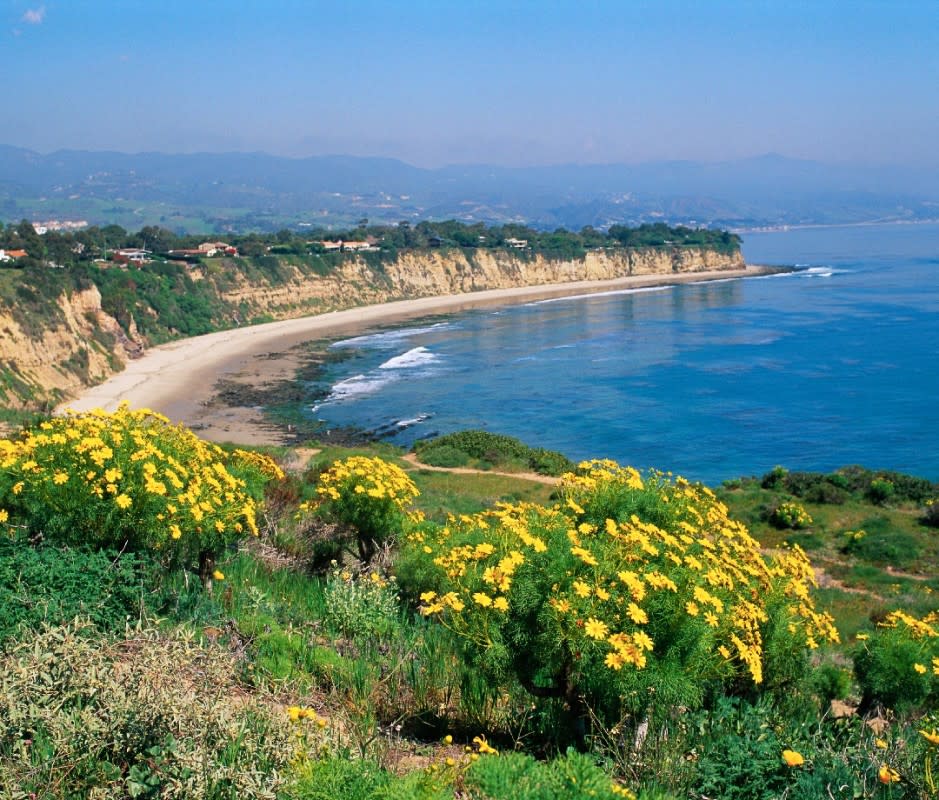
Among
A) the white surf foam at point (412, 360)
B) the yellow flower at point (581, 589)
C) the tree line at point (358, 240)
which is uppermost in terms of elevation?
the tree line at point (358, 240)

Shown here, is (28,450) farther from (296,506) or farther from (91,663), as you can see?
(296,506)

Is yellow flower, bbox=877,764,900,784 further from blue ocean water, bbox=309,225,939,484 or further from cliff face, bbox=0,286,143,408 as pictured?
cliff face, bbox=0,286,143,408

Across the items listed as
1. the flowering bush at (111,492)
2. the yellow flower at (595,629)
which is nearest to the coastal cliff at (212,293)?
the flowering bush at (111,492)

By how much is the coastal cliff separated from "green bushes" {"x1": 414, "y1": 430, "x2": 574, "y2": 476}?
16800mm

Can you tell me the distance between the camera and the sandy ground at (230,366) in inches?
→ 1797

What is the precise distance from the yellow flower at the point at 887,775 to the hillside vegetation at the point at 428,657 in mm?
29

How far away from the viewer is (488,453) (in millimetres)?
38750

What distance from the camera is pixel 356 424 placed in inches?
1823

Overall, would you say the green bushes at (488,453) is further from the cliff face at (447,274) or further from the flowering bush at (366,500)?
the cliff face at (447,274)

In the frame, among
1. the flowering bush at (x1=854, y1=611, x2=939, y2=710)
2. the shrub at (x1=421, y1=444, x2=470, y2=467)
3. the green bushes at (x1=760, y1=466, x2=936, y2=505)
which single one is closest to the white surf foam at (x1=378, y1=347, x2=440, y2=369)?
the shrub at (x1=421, y1=444, x2=470, y2=467)

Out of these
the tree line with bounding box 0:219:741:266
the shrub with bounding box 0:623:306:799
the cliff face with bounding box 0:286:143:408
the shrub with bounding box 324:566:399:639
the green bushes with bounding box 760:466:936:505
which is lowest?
the green bushes with bounding box 760:466:936:505

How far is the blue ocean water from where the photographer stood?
42344 millimetres

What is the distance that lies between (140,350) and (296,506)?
2316 inches

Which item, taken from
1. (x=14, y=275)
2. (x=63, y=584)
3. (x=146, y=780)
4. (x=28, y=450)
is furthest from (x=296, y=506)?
(x=14, y=275)
